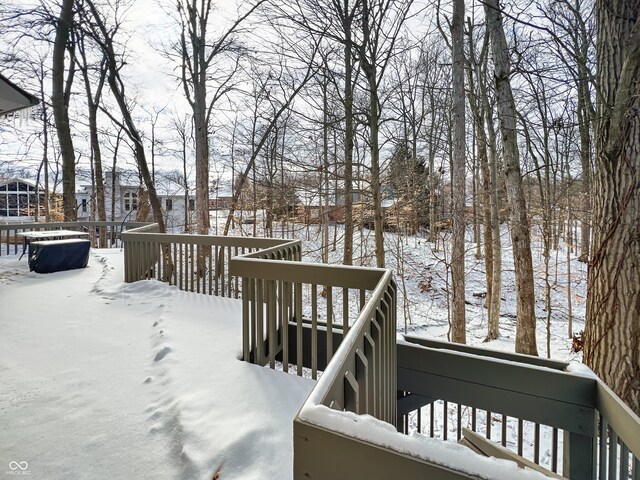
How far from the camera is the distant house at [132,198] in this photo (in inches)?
735

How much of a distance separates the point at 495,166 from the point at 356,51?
5361mm

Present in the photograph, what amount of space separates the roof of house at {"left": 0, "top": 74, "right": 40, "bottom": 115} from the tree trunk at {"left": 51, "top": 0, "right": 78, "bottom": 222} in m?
5.21

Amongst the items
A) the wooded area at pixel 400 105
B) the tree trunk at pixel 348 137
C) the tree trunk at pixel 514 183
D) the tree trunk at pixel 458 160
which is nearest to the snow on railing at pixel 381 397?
the wooded area at pixel 400 105

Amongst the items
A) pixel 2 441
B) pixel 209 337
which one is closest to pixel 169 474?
pixel 2 441

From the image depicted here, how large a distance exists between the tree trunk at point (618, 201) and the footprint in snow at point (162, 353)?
4.42 meters

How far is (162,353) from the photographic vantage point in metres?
3.41

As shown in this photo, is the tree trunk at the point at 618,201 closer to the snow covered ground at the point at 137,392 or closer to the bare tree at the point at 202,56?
the snow covered ground at the point at 137,392

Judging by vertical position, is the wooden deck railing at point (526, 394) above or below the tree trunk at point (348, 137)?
below

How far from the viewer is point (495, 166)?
34.6 feet

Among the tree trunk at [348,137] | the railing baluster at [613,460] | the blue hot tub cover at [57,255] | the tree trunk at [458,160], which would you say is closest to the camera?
the railing baluster at [613,460]

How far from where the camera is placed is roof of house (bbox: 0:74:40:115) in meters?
5.55

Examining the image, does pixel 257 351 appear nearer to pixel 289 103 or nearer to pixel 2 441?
pixel 2 441

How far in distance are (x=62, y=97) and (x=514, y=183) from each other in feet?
43.2

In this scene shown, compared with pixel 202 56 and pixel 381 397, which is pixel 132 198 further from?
pixel 381 397
